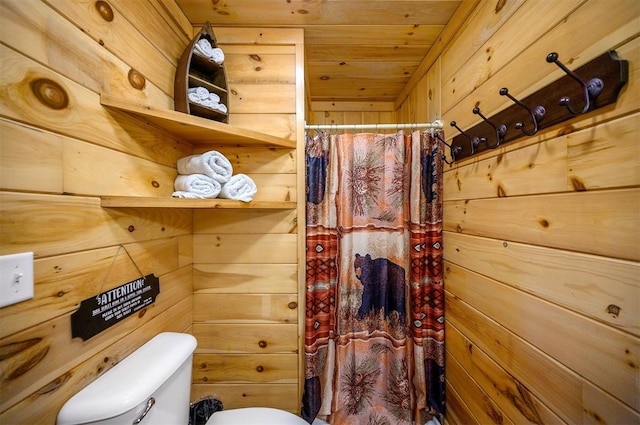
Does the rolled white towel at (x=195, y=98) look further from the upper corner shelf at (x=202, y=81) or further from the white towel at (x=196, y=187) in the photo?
the white towel at (x=196, y=187)

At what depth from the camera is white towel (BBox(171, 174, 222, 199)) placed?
89 centimetres

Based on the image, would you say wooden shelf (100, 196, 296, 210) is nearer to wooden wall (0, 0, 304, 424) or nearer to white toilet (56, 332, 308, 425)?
wooden wall (0, 0, 304, 424)

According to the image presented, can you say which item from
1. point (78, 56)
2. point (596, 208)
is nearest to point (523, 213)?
point (596, 208)

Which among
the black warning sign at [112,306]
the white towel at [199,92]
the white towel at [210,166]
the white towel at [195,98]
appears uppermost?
the white towel at [199,92]

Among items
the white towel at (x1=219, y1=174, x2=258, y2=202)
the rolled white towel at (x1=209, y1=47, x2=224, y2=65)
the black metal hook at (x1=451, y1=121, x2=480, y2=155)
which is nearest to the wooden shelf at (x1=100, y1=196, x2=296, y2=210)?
the white towel at (x1=219, y1=174, x2=258, y2=202)

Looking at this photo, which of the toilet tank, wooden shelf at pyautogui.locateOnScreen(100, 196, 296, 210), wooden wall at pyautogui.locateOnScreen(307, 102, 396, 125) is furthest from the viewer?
wooden wall at pyautogui.locateOnScreen(307, 102, 396, 125)

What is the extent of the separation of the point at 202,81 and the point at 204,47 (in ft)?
0.53

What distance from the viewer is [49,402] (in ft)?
1.86

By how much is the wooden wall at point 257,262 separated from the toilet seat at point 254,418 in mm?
230

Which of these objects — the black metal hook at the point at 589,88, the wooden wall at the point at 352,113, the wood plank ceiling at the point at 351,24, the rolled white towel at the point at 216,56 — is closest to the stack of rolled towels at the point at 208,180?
the rolled white towel at the point at 216,56

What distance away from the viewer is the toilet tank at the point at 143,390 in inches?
22.7

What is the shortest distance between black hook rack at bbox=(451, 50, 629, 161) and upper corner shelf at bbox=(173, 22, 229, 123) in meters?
1.12

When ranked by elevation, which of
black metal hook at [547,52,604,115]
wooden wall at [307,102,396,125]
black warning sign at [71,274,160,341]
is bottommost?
black warning sign at [71,274,160,341]

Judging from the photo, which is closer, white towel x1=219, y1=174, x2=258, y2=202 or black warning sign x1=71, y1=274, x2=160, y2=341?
black warning sign x1=71, y1=274, x2=160, y2=341
